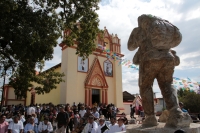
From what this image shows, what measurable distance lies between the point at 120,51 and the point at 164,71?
1923 cm

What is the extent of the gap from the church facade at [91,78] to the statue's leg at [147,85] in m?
13.9

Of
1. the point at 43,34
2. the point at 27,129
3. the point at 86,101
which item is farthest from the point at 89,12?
the point at 86,101

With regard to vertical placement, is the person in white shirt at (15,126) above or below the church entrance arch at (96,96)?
below

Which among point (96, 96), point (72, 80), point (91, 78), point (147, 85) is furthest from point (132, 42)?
point (96, 96)

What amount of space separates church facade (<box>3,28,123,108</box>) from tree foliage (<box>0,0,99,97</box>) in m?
5.68

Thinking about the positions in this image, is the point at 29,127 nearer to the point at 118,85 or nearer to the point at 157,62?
the point at 157,62

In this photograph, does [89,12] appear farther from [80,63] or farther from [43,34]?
[80,63]

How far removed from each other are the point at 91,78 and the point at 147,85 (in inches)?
601

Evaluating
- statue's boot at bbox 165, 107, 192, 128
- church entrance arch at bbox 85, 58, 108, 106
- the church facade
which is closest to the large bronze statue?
statue's boot at bbox 165, 107, 192, 128

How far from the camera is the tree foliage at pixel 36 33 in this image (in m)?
7.23

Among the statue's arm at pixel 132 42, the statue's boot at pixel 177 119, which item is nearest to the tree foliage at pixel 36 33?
the statue's arm at pixel 132 42

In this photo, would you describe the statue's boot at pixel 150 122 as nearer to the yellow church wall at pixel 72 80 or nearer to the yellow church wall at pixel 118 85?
the yellow church wall at pixel 72 80

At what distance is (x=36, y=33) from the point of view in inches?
301

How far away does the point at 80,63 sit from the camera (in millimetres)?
18391
